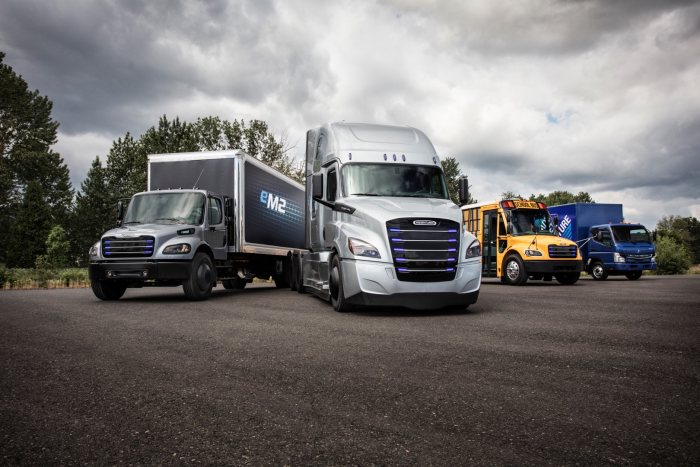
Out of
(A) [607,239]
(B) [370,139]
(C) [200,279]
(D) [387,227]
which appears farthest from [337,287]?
(A) [607,239]

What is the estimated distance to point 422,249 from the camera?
8.99m

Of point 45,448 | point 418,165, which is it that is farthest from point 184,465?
point 418,165

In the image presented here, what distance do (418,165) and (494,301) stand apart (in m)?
3.61

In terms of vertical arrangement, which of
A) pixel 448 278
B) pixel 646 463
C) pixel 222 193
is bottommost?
pixel 646 463

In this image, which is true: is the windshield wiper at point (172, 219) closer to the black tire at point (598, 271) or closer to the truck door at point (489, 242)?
the truck door at point (489, 242)

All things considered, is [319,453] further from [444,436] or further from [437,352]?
[437,352]

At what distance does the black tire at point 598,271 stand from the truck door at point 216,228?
A: 54.4ft

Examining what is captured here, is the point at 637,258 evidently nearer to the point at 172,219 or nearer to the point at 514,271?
the point at 514,271

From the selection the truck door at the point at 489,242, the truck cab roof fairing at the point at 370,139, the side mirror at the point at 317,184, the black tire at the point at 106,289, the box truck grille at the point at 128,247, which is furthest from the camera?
the truck door at the point at 489,242

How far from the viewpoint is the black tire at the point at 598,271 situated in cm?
2238

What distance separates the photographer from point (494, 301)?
1175cm

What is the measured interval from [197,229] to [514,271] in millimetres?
11313

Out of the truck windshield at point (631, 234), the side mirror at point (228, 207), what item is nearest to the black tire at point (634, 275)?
the truck windshield at point (631, 234)

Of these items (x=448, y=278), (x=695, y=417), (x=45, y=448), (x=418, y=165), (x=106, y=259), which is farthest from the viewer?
(x=106, y=259)
